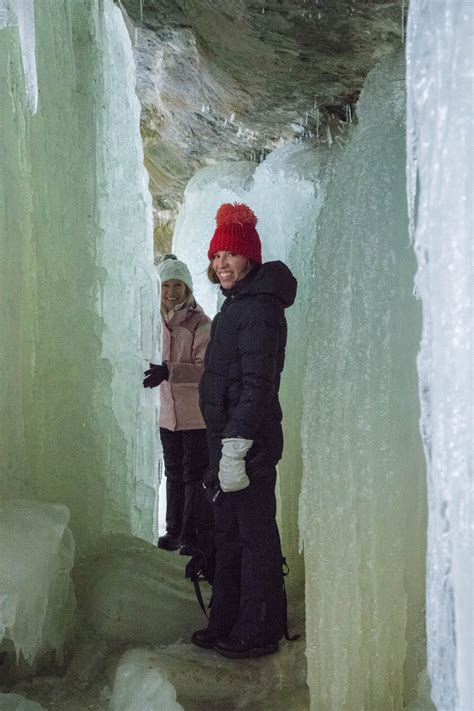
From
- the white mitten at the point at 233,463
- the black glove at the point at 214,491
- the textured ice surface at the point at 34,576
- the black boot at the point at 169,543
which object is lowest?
the black boot at the point at 169,543

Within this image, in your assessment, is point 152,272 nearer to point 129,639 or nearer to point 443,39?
point 129,639

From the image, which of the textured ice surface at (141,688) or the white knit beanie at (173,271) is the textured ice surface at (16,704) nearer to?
the textured ice surface at (141,688)

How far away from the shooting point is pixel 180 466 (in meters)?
3.67

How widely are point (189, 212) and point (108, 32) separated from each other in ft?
5.74

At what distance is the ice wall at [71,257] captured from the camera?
9.49ft

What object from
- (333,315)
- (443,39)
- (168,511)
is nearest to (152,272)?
(168,511)

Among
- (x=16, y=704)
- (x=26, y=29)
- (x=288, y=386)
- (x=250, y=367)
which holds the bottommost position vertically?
(x=16, y=704)

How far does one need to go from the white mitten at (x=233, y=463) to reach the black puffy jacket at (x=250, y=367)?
25 millimetres

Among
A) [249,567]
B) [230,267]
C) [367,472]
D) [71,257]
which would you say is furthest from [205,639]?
[71,257]

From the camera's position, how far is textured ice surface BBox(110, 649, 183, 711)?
2.19m

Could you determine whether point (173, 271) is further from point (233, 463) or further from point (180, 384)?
point (233, 463)

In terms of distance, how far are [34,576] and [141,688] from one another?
48cm

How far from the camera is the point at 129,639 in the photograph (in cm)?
278

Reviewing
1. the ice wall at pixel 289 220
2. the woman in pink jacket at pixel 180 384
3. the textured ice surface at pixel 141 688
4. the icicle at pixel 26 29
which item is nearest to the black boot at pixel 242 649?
the textured ice surface at pixel 141 688
